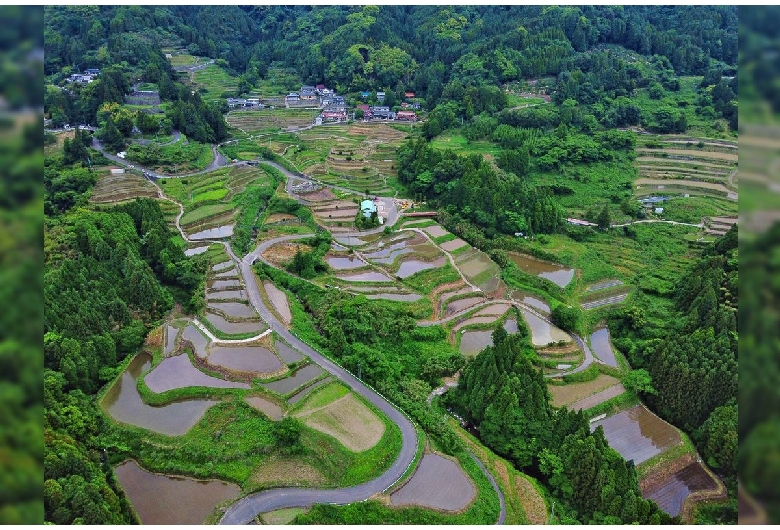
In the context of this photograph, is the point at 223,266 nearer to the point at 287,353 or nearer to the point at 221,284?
the point at 221,284

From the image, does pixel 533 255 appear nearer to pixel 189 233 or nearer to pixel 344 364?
pixel 344 364

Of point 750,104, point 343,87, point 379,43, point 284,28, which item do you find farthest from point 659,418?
point 284,28

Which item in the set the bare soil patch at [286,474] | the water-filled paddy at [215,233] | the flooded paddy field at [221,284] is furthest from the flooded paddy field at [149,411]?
the water-filled paddy at [215,233]

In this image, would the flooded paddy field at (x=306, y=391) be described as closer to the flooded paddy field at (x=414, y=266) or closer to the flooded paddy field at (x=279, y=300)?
the flooded paddy field at (x=279, y=300)

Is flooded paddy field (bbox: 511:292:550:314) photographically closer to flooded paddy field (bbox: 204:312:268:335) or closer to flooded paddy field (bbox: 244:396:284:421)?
flooded paddy field (bbox: 204:312:268:335)

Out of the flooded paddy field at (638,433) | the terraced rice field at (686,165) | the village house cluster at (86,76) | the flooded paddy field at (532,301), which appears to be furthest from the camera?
the village house cluster at (86,76)

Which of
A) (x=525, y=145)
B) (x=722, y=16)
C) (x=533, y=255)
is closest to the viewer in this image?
(x=533, y=255)
